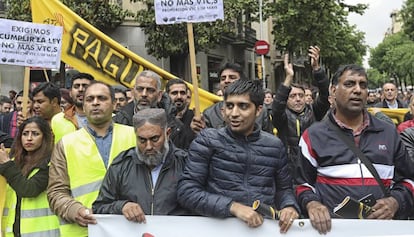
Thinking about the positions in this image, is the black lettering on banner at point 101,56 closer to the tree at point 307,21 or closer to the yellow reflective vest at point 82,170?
the yellow reflective vest at point 82,170

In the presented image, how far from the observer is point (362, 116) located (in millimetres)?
3244

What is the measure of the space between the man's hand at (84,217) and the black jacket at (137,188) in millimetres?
45

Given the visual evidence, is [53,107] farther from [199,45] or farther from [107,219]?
[199,45]

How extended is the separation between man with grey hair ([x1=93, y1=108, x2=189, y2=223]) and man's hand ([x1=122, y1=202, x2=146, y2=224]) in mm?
26

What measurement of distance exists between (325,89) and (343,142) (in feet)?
5.58

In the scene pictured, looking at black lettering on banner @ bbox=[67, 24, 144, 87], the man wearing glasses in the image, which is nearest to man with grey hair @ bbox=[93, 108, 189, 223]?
the man wearing glasses

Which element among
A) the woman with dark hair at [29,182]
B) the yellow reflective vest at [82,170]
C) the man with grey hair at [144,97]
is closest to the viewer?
the yellow reflective vest at [82,170]

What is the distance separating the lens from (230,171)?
310cm

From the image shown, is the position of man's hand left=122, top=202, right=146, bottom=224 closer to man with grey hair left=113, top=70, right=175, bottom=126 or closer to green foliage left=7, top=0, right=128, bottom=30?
man with grey hair left=113, top=70, right=175, bottom=126

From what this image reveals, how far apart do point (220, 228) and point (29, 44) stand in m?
2.72

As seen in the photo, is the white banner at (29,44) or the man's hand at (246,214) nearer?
the man's hand at (246,214)

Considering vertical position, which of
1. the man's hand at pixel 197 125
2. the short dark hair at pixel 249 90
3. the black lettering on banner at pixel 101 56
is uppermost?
the black lettering on banner at pixel 101 56

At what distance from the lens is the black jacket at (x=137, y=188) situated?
3160mm

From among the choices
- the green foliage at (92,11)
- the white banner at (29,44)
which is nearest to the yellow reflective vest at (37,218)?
the white banner at (29,44)
